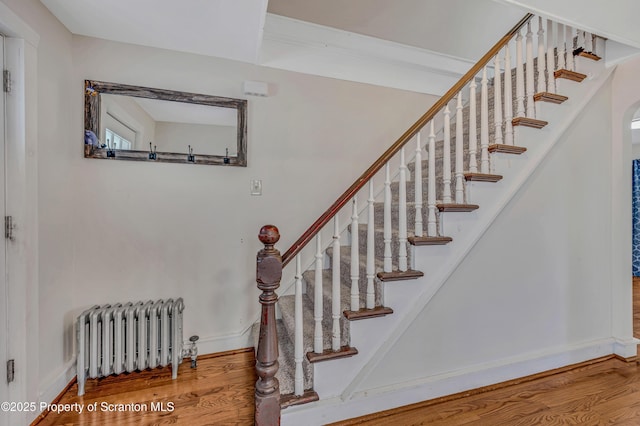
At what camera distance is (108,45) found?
6.20 ft

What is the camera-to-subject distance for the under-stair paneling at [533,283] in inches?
66.9

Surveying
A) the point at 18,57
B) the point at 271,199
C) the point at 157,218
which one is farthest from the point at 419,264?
the point at 18,57

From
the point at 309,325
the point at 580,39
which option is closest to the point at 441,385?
the point at 309,325

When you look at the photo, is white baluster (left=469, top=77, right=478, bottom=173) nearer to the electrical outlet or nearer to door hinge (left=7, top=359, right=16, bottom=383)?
the electrical outlet

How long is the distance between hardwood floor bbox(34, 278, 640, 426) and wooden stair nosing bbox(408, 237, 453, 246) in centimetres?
96

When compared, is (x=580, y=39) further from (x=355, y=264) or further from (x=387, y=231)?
(x=355, y=264)

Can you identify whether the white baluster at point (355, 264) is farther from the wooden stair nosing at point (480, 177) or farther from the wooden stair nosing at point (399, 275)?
the wooden stair nosing at point (480, 177)

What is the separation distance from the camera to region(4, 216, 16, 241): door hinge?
4.48ft

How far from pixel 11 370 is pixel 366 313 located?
72.0 inches

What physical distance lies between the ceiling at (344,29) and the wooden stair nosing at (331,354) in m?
1.93

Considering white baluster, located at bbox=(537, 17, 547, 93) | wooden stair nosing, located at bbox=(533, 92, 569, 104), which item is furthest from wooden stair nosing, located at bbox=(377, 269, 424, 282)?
white baluster, located at bbox=(537, 17, 547, 93)

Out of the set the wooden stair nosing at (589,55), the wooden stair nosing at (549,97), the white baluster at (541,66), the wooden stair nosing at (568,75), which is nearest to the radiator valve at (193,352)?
the wooden stair nosing at (549,97)

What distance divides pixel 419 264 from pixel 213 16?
A: 76.1 inches

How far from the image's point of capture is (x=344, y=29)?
2471 millimetres
